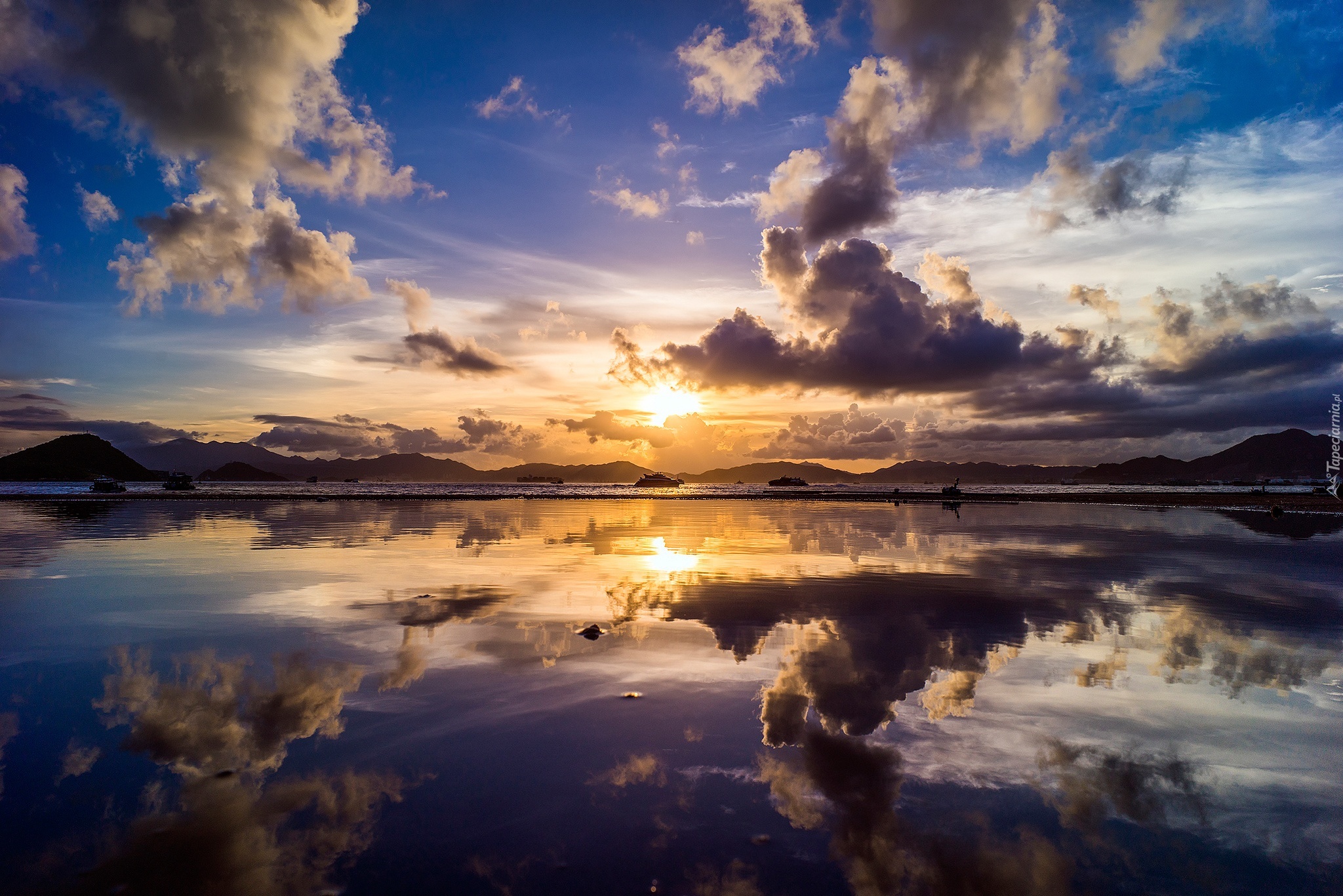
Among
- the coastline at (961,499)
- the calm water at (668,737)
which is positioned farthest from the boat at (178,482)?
the calm water at (668,737)

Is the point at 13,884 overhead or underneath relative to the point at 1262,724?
overhead

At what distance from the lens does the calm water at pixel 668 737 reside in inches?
227

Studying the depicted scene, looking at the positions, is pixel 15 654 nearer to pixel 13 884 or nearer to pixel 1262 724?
pixel 13 884

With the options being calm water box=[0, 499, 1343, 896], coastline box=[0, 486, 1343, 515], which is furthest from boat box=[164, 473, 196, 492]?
calm water box=[0, 499, 1343, 896]

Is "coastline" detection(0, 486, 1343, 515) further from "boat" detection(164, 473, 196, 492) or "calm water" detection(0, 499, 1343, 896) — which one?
"calm water" detection(0, 499, 1343, 896)

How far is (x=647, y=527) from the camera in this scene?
42.6 metres

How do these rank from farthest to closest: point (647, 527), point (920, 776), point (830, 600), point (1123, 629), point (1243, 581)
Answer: point (647, 527), point (1243, 581), point (830, 600), point (1123, 629), point (920, 776)

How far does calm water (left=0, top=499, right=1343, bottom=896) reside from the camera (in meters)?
5.77

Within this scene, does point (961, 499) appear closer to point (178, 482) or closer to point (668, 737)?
point (668, 737)

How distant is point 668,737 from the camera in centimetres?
844

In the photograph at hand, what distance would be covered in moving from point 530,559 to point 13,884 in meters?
20.4

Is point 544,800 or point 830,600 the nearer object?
point 544,800

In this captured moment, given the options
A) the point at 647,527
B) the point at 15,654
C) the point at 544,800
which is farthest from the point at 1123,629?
the point at 647,527

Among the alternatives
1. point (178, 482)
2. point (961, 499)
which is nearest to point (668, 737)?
point (961, 499)
